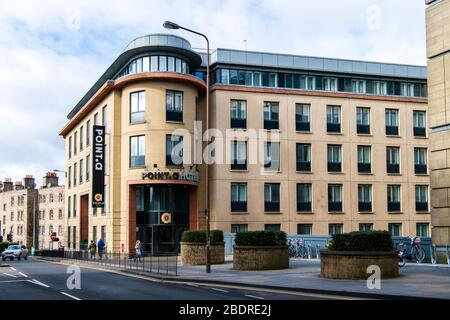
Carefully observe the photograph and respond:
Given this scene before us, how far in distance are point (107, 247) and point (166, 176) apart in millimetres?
9036

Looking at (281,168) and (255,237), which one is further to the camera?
(281,168)

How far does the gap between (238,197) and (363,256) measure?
27131 millimetres

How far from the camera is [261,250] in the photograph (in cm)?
2581

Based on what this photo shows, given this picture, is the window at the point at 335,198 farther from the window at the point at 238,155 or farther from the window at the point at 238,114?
the window at the point at 238,114

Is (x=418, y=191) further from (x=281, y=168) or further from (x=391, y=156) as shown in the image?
(x=281, y=168)

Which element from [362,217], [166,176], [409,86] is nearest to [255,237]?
[166,176]

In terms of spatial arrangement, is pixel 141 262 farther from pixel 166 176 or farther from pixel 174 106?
pixel 174 106

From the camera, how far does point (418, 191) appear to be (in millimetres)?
52625

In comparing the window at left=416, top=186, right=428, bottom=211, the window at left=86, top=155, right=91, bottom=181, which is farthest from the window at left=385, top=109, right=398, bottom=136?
the window at left=86, top=155, right=91, bottom=181

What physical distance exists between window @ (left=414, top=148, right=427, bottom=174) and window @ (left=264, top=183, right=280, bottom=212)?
14113mm

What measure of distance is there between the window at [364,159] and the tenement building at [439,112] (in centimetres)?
2393

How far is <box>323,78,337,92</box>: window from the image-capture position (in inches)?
2007
